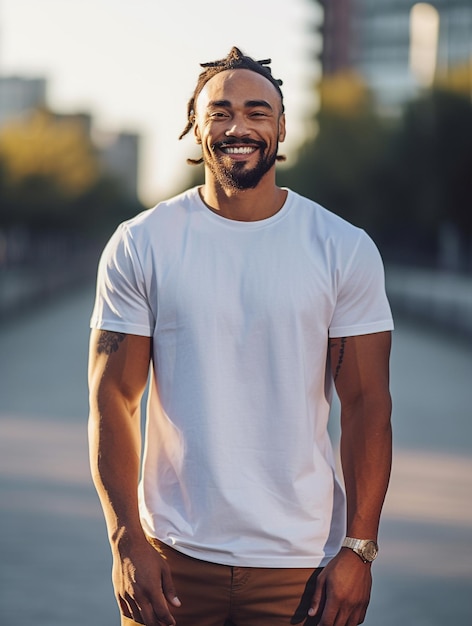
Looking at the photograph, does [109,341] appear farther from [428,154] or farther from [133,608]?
[428,154]

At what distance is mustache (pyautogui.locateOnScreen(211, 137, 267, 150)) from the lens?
2.96 meters

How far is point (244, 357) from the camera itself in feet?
9.49

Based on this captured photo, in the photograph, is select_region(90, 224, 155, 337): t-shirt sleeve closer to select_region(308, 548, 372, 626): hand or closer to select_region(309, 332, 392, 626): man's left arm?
select_region(309, 332, 392, 626): man's left arm

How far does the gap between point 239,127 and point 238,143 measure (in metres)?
0.04

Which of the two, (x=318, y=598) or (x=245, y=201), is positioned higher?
(x=245, y=201)

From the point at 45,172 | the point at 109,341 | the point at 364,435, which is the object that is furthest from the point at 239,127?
the point at 45,172

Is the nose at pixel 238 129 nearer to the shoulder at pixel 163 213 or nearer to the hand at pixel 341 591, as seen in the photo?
the shoulder at pixel 163 213

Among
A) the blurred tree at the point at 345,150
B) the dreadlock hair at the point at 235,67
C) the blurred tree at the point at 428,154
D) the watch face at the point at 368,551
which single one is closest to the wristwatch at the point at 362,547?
the watch face at the point at 368,551

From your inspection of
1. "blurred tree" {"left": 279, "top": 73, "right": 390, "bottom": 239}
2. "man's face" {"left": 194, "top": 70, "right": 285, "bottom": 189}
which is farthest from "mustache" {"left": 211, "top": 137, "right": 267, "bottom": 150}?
"blurred tree" {"left": 279, "top": 73, "right": 390, "bottom": 239}

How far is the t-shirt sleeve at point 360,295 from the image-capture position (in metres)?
2.91

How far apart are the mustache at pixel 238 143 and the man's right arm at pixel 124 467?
45cm

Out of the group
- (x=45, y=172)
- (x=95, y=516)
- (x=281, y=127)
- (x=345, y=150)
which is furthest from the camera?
(x=45, y=172)

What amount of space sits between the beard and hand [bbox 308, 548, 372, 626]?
2.66ft

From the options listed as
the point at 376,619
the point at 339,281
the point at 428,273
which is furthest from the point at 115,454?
the point at 428,273
